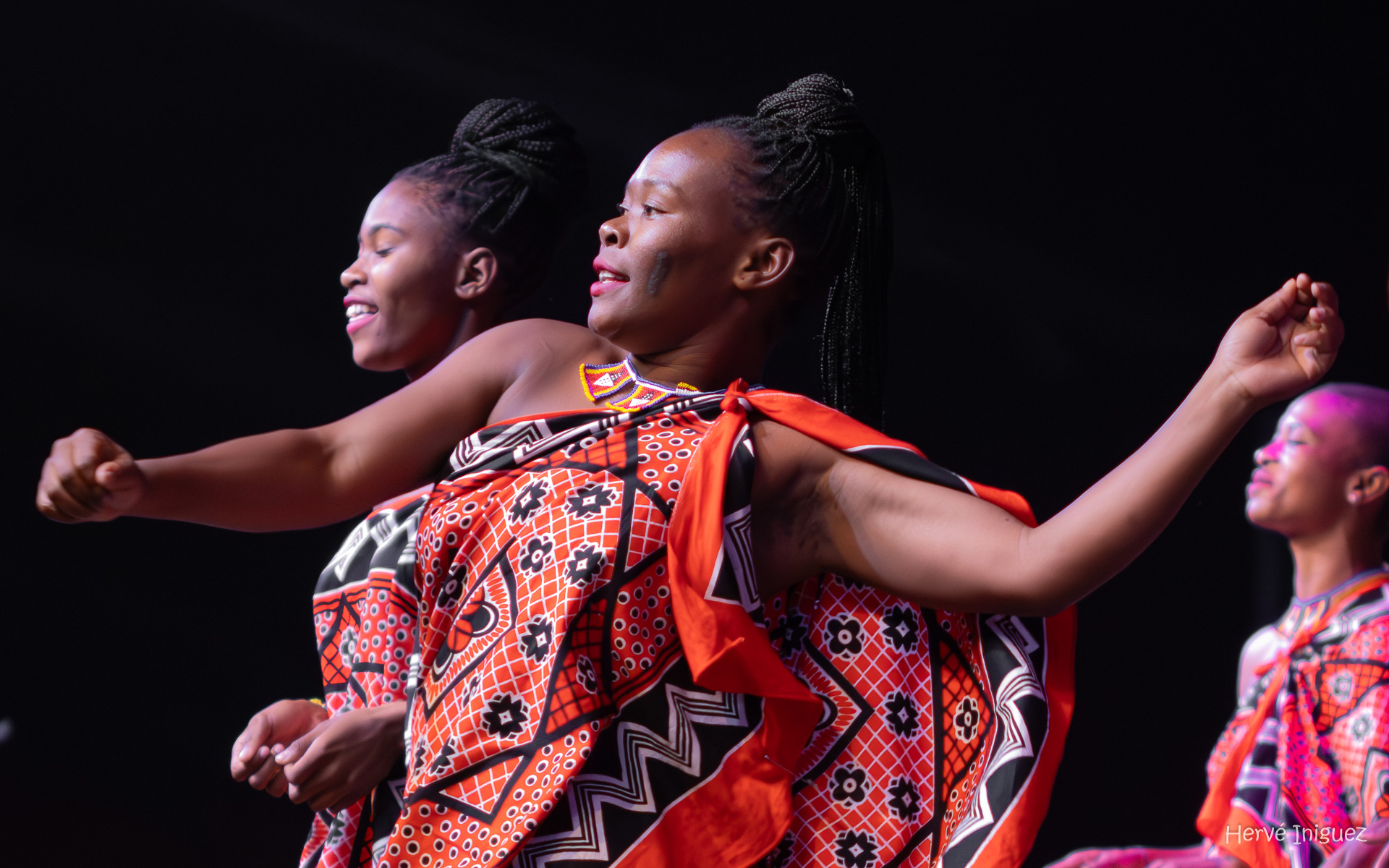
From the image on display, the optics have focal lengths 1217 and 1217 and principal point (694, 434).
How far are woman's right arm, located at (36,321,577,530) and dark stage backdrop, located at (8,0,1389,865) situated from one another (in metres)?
1.28

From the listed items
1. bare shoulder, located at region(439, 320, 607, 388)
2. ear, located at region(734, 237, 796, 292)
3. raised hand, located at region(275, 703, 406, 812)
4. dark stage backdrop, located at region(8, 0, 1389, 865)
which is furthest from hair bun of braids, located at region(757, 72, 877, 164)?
dark stage backdrop, located at region(8, 0, 1389, 865)

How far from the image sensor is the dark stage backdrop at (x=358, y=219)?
7.90 ft

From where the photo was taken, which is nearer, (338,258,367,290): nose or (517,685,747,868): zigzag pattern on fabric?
(517,685,747,868): zigzag pattern on fabric

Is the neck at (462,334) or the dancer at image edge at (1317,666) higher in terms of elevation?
the neck at (462,334)

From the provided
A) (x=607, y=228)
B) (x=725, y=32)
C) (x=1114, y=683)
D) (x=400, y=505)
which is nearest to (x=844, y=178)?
(x=607, y=228)

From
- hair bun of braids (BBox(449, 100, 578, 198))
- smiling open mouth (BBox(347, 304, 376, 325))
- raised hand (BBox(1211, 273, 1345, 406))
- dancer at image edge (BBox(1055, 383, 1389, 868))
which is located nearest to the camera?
raised hand (BBox(1211, 273, 1345, 406))

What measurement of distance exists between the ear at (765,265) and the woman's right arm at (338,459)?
0.67 ft

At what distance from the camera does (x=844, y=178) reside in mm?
1222

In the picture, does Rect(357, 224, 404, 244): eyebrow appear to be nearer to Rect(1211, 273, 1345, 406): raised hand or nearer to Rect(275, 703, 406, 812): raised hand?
Rect(275, 703, 406, 812): raised hand

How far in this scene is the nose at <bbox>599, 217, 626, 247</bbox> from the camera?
113 cm

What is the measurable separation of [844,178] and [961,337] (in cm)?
145

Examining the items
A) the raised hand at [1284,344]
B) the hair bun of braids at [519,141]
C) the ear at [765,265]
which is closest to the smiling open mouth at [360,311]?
the hair bun of braids at [519,141]

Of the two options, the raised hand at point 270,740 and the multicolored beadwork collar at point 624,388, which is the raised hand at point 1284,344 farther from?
the raised hand at point 270,740

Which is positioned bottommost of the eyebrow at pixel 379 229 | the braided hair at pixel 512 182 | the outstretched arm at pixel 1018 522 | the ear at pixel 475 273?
the outstretched arm at pixel 1018 522
